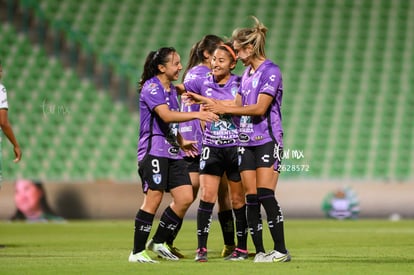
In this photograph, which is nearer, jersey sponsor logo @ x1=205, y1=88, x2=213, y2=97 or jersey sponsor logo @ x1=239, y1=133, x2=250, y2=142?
jersey sponsor logo @ x1=239, y1=133, x2=250, y2=142

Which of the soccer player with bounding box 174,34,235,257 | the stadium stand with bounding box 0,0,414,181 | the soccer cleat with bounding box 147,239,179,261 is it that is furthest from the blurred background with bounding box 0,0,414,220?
the soccer cleat with bounding box 147,239,179,261

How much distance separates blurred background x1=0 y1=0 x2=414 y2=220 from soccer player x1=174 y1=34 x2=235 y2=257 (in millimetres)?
7732

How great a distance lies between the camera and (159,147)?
8.32 m

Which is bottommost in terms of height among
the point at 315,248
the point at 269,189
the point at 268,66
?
the point at 315,248

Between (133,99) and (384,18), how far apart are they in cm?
623

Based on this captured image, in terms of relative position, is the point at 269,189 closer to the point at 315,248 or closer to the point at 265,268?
the point at 265,268

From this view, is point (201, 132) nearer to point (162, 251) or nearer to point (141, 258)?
point (162, 251)

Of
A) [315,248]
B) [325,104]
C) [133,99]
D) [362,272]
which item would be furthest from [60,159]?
[362,272]

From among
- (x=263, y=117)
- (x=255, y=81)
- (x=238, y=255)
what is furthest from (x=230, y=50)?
(x=238, y=255)

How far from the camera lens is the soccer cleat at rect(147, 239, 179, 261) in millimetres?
8672

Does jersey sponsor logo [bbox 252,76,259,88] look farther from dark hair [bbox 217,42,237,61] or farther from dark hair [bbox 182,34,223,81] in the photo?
dark hair [bbox 182,34,223,81]

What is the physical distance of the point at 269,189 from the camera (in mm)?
8125

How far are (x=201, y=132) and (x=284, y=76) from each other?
1145 cm

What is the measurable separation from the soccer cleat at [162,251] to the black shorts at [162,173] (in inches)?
25.0
